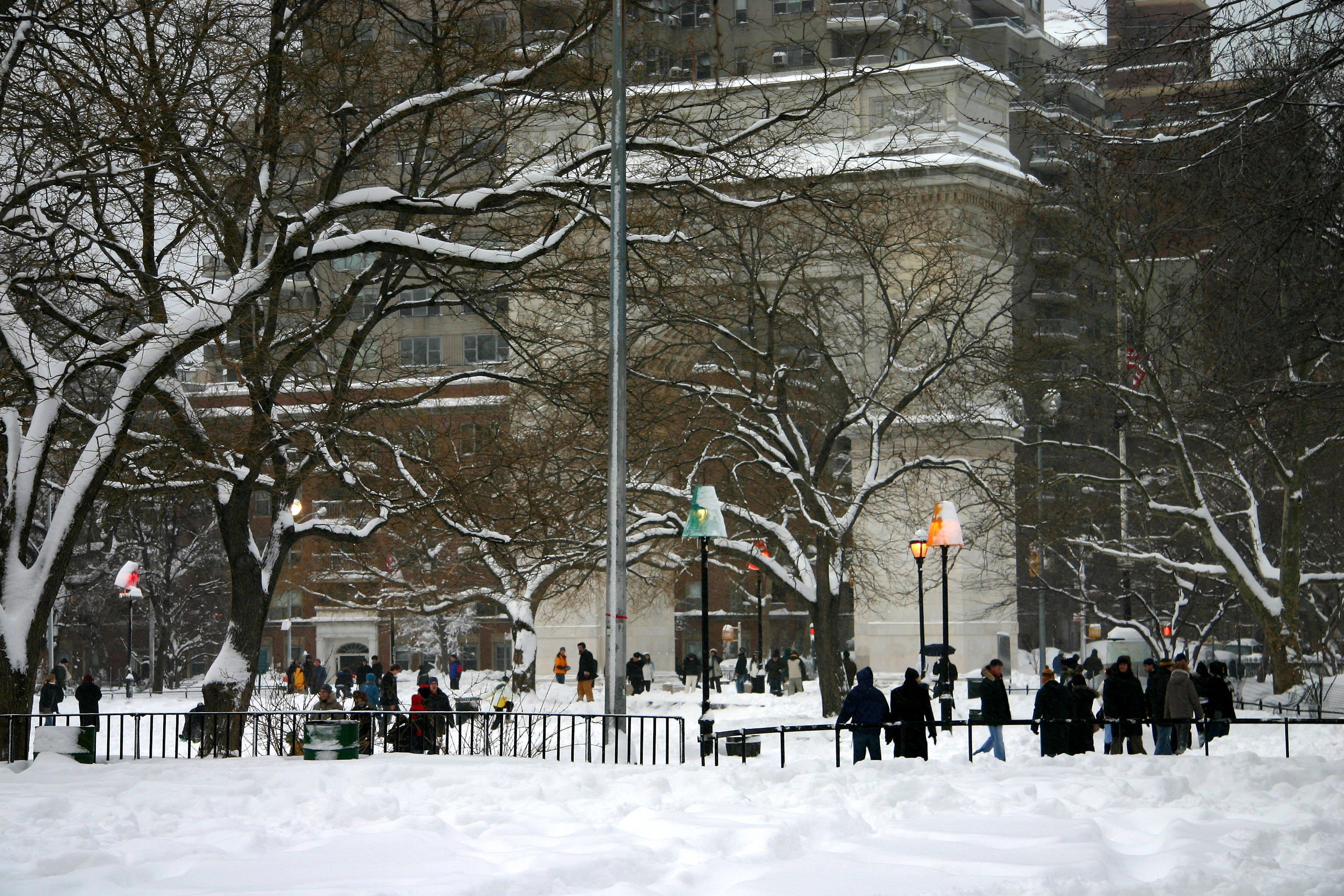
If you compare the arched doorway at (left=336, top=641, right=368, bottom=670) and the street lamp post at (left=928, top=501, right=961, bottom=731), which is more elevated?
the street lamp post at (left=928, top=501, right=961, bottom=731)

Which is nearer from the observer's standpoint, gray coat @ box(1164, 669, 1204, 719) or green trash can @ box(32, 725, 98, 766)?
green trash can @ box(32, 725, 98, 766)

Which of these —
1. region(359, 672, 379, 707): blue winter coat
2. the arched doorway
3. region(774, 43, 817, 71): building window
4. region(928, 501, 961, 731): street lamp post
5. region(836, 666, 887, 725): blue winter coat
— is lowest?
the arched doorway

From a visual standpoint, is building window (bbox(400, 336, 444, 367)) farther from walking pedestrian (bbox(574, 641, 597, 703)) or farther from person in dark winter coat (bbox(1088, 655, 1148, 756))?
person in dark winter coat (bbox(1088, 655, 1148, 756))

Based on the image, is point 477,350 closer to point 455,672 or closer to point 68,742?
point 455,672

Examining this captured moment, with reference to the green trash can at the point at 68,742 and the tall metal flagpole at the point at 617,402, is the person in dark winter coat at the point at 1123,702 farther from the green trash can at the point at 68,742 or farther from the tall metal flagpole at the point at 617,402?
the green trash can at the point at 68,742

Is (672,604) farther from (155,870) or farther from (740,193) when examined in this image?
(155,870)

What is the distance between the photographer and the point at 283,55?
19141 mm

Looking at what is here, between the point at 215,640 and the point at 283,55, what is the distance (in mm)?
64818

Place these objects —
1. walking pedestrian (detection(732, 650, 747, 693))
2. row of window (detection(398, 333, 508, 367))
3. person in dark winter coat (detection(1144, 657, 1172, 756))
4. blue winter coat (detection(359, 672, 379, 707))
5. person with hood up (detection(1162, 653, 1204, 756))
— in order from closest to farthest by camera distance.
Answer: person with hood up (detection(1162, 653, 1204, 756)) → person in dark winter coat (detection(1144, 657, 1172, 756)) → blue winter coat (detection(359, 672, 379, 707)) → walking pedestrian (detection(732, 650, 747, 693)) → row of window (detection(398, 333, 508, 367))

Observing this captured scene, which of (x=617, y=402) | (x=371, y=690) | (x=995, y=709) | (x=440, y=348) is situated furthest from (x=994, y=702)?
(x=440, y=348)

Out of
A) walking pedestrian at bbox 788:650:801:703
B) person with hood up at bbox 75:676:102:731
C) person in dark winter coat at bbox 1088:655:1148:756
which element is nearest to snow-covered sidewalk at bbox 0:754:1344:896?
person in dark winter coat at bbox 1088:655:1148:756

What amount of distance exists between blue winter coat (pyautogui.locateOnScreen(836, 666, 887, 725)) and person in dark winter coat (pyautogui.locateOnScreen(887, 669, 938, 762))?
1.03 ft

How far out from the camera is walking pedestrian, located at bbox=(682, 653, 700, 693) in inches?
1884

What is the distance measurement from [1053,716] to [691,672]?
28.8 metres
